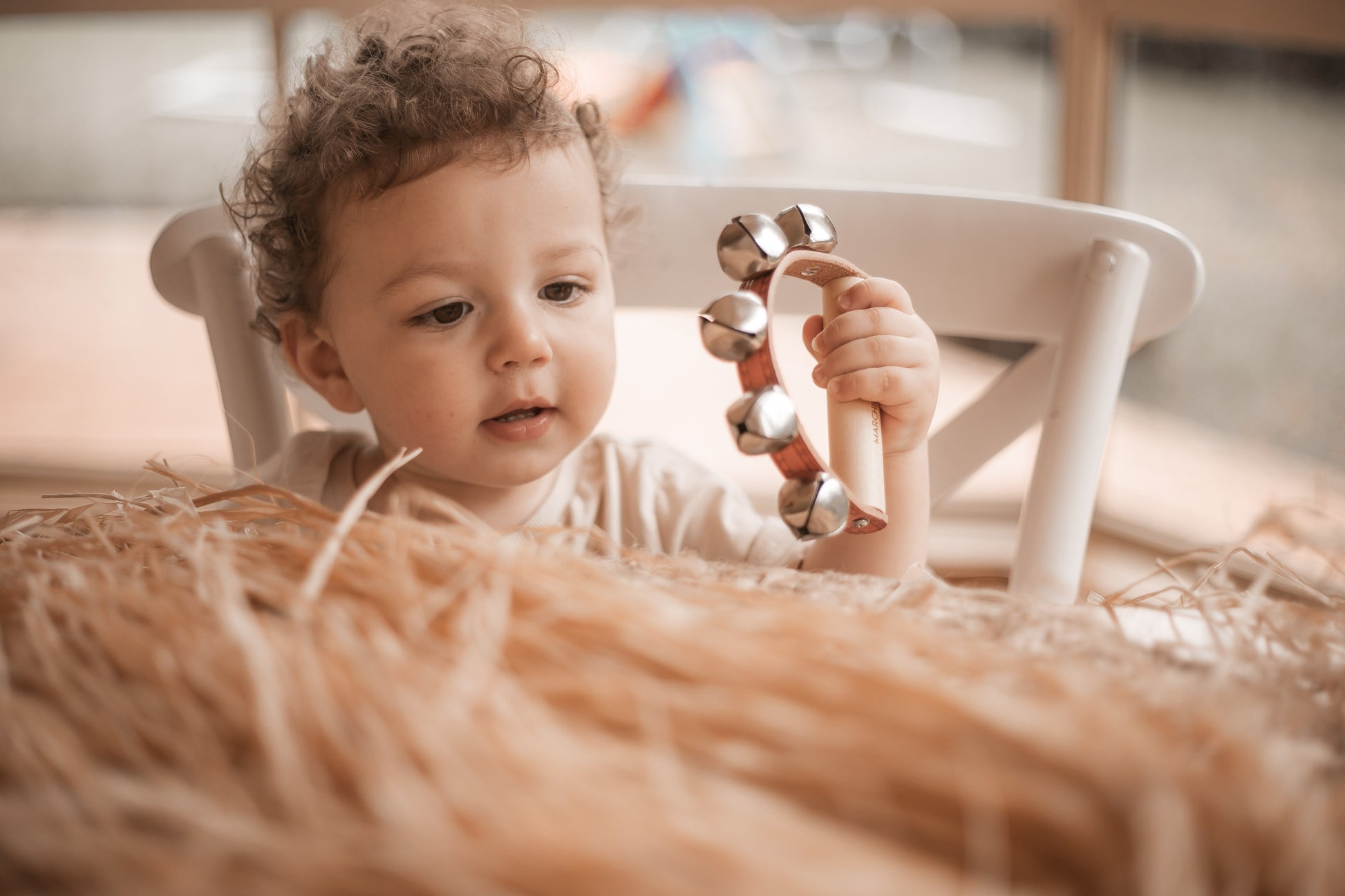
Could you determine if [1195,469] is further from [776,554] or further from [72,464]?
[72,464]

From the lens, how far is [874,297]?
593 millimetres

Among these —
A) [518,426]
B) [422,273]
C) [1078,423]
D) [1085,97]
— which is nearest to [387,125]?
[422,273]

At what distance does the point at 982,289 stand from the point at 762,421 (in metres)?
0.37

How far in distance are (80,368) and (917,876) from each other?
7.52ft

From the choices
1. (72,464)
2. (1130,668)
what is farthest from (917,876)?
(72,464)

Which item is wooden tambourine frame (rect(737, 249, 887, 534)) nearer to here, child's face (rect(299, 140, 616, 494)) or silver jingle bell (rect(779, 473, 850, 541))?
silver jingle bell (rect(779, 473, 850, 541))

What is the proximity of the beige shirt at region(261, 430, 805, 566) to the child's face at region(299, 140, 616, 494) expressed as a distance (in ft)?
0.37

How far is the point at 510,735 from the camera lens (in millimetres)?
272

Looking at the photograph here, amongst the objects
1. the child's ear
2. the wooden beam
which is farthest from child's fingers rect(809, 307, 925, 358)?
the wooden beam

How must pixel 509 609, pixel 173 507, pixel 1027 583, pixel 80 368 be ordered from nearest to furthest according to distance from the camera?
pixel 509 609 < pixel 173 507 < pixel 1027 583 < pixel 80 368

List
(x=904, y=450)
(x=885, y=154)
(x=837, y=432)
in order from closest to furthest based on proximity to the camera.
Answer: (x=837, y=432)
(x=904, y=450)
(x=885, y=154)

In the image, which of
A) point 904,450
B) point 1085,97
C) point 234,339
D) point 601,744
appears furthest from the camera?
point 1085,97

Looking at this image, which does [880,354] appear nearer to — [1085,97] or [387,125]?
[387,125]

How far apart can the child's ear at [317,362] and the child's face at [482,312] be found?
→ 0.06 metres
